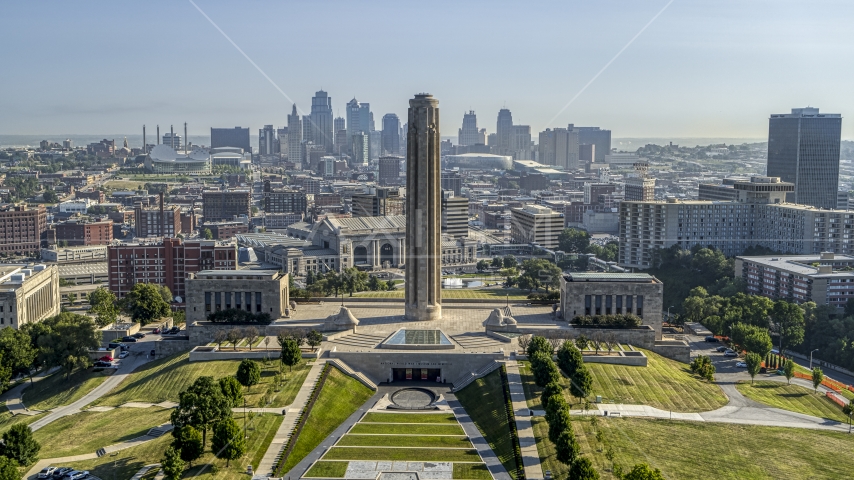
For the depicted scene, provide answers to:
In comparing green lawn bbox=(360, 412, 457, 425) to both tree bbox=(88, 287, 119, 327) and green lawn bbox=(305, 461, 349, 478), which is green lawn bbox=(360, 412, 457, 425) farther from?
tree bbox=(88, 287, 119, 327)

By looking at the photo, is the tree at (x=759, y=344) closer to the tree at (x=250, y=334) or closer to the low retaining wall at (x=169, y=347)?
the tree at (x=250, y=334)

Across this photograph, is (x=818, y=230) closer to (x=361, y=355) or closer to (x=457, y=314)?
(x=457, y=314)

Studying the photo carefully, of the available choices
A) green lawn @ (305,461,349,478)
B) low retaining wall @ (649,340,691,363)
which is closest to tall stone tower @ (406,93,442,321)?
low retaining wall @ (649,340,691,363)

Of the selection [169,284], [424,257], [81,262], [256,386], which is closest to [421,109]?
[424,257]

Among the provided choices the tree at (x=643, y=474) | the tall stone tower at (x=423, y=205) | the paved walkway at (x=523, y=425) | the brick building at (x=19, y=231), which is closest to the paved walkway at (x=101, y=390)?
the tall stone tower at (x=423, y=205)

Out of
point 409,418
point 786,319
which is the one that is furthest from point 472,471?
point 786,319

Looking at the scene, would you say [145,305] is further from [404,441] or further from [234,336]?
[404,441]
